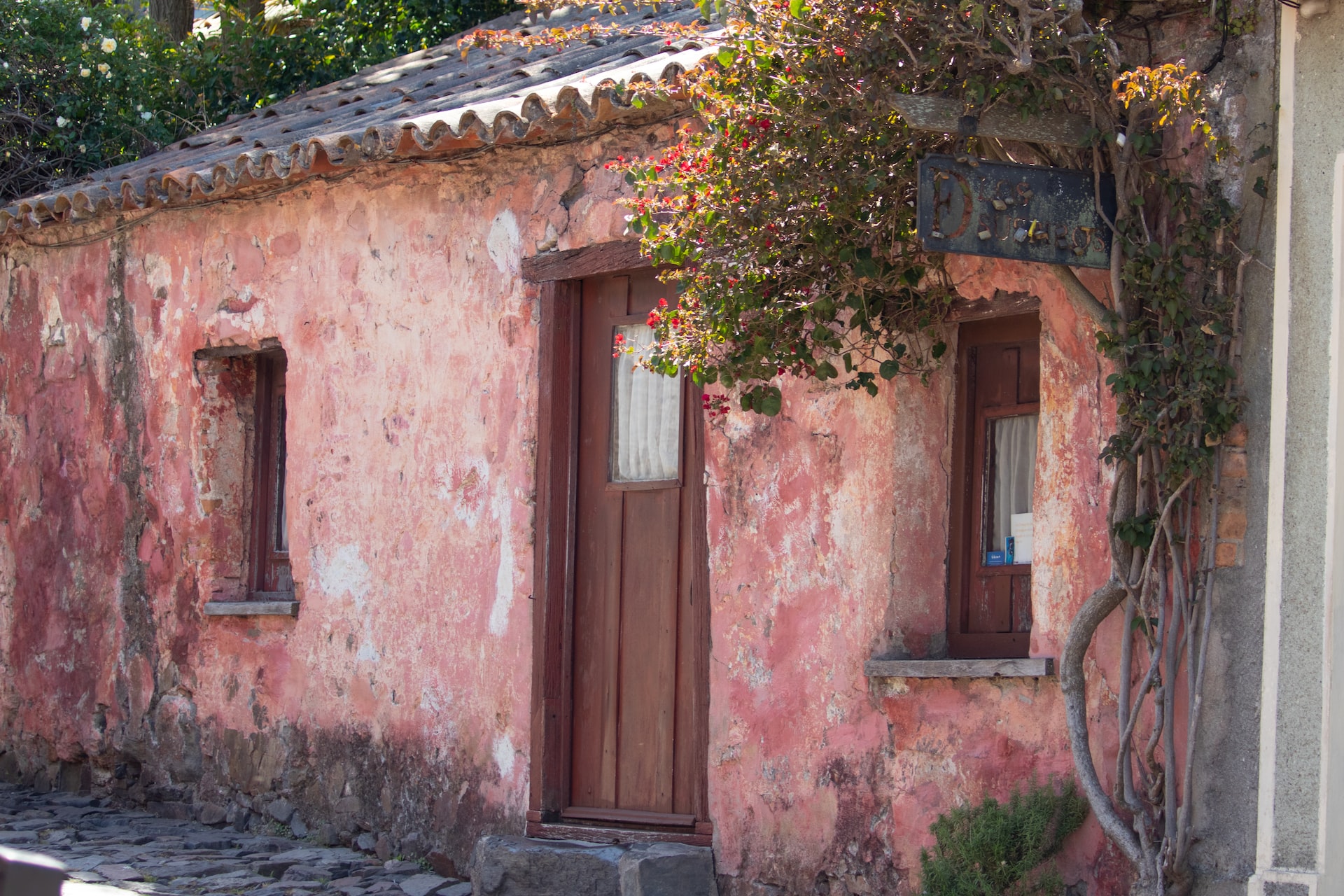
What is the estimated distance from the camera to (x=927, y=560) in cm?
559

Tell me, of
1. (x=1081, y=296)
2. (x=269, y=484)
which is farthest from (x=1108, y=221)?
(x=269, y=484)

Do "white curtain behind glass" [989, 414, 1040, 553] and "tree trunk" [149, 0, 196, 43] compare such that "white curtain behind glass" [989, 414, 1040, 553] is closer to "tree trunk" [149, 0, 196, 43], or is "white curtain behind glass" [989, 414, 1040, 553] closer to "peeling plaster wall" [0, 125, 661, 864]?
"peeling plaster wall" [0, 125, 661, 864]

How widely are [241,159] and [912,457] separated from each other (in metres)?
A: 3.60

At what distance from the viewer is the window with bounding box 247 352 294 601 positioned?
8.52 metres

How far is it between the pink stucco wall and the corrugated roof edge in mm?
181

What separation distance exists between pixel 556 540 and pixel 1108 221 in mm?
2910

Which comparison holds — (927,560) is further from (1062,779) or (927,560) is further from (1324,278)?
(1324,278)

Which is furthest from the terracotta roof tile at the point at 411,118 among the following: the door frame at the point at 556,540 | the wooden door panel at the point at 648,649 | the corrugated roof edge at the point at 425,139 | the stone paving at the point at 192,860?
the stone paving at the point at 192,860

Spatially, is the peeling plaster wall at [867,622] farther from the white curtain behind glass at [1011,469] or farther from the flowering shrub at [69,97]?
the flowering shrub at [69,97]

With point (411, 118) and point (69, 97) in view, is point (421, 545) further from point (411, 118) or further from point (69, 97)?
point (69, 97)

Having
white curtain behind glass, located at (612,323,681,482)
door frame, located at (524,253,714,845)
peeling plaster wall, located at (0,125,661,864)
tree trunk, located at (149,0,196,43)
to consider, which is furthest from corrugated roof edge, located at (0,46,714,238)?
tree trunk, located at (149,0,196,43)

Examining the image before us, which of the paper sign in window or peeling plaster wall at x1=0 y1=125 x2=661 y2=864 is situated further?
peeling plaster wall at x1=0 y1=125 x2=661 y2=864

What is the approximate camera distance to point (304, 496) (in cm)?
790

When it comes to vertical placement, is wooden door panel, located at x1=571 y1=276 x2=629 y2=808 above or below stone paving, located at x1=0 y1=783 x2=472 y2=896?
above
